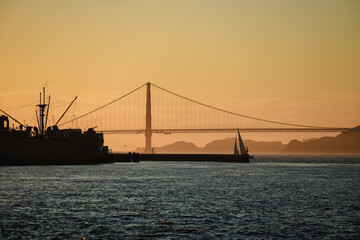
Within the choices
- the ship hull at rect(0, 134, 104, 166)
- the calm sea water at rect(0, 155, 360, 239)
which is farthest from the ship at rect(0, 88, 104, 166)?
the calm sea water at rect(0, 155, 360, 239)

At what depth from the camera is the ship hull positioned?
117 meters

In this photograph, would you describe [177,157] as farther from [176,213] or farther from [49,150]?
[176,213]

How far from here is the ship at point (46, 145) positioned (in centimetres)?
11800

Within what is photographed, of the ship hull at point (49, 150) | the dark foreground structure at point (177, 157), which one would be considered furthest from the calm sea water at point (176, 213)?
the dark foreground structure at point (177, 157)

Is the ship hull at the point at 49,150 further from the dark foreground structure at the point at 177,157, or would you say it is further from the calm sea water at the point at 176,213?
the calm sea water at the point at 176,213

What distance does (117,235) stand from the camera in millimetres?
31734

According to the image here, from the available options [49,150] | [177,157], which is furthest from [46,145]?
[177,157]

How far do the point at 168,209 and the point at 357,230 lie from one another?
49.6ft

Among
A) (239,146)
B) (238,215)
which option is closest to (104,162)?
(239,146)

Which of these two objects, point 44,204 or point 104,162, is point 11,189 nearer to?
point 44,204

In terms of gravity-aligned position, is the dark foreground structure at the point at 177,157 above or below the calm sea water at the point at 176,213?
above

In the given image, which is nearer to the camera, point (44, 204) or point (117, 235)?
point (117, 235)

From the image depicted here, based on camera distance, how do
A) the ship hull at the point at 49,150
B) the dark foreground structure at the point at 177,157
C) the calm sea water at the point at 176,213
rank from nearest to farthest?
the calm sea water at the point at 176,213 < the ship hull at the point at 49,150 < the dark foreground structure at the point at 177,157

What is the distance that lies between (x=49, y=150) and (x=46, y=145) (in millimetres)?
1756
